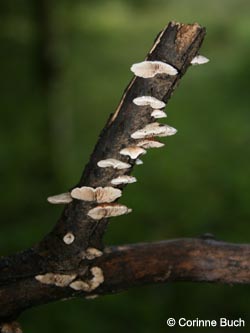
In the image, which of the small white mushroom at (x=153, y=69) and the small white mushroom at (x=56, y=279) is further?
the small white mushroom at (x=56, y=279)

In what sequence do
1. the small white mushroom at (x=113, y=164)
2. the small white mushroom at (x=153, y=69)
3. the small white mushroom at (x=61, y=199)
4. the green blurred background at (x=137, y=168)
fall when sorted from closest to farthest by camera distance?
the small white mushroom at (x=153, y=69) → the small white mushroom at (x=113, y=164) → the small white mushroom at (x=61, y=199) → the green blurred background at (x=137, y=168)

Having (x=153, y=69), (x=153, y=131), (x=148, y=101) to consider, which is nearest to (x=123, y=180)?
(x=153, y=131)

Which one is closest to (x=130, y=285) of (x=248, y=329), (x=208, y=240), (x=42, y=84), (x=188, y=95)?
(x=208, y=240)

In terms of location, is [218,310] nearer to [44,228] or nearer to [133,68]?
[44,228]

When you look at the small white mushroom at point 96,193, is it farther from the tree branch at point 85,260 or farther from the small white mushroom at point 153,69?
the small white mushroom at point 153,69

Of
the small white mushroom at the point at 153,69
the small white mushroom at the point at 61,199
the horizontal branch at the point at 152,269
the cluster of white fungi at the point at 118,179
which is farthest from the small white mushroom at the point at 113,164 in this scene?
the horizontal branch at the point at 152,269

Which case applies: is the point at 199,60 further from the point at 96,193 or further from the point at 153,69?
the point at 96,193

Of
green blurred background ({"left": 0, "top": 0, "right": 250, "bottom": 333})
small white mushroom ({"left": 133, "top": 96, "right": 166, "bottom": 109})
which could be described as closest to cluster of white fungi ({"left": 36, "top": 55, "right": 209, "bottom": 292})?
small white mushroom ({"left": 133, "top": 96, "right": 166, "bottom": 109})
